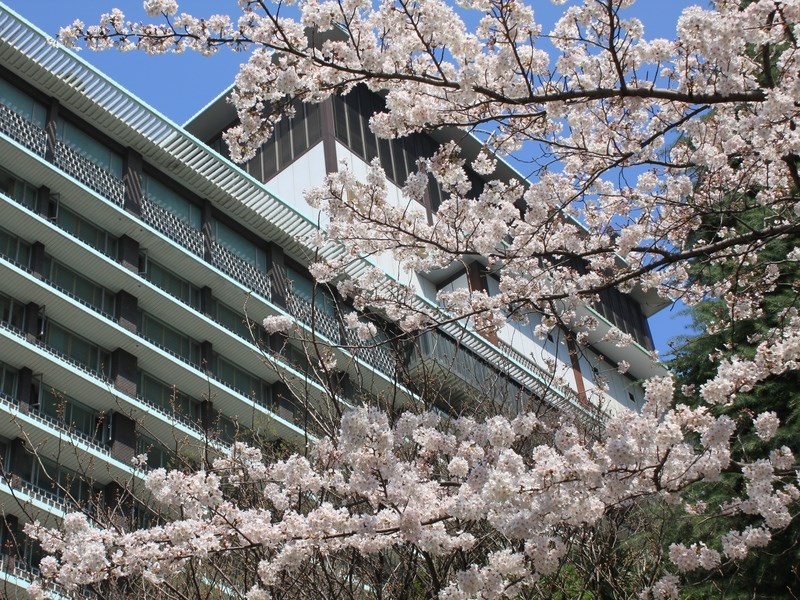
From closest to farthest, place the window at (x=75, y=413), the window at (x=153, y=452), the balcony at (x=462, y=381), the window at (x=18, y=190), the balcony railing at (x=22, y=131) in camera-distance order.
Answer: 1. the balcony at (x=462, y=381)
2. the window at (x=75, y=413)
3. the window at (x=153, y=452)
4. the balcony railing at (x=22, y=131)
5. the window at (x=18, y=190)

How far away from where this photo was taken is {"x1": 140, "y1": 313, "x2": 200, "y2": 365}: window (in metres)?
28.2

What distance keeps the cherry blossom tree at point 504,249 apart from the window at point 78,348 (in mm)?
16459

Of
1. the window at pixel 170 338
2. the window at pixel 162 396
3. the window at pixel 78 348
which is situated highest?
the window at pixel 170 338

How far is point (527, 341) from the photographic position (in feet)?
121

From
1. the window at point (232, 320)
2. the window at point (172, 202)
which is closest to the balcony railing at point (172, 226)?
the window at point (172, 202)

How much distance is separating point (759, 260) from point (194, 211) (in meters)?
22.6

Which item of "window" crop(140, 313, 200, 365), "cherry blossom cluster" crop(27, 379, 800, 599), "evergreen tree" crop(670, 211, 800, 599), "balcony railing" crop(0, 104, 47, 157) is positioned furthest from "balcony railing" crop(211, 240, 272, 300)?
"cherry blossom cluster" crop(27, 379, 800, 599)

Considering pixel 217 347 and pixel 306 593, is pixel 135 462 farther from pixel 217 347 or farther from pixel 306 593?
pixel 217 347

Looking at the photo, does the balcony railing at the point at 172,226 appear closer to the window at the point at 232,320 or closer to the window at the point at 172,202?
the window at the point at 172,202

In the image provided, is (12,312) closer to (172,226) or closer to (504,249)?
(172,226)

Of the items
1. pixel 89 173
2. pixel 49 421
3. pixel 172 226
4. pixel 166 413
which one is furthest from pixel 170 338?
pixel 49 421

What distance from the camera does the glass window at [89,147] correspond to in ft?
91.1

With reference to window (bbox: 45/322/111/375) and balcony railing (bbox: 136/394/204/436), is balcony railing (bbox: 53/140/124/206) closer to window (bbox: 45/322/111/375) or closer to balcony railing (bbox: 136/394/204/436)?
window (bbox: 45/322/111/375)

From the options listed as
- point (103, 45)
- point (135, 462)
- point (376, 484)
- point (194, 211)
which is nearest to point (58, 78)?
point (194, 211)
